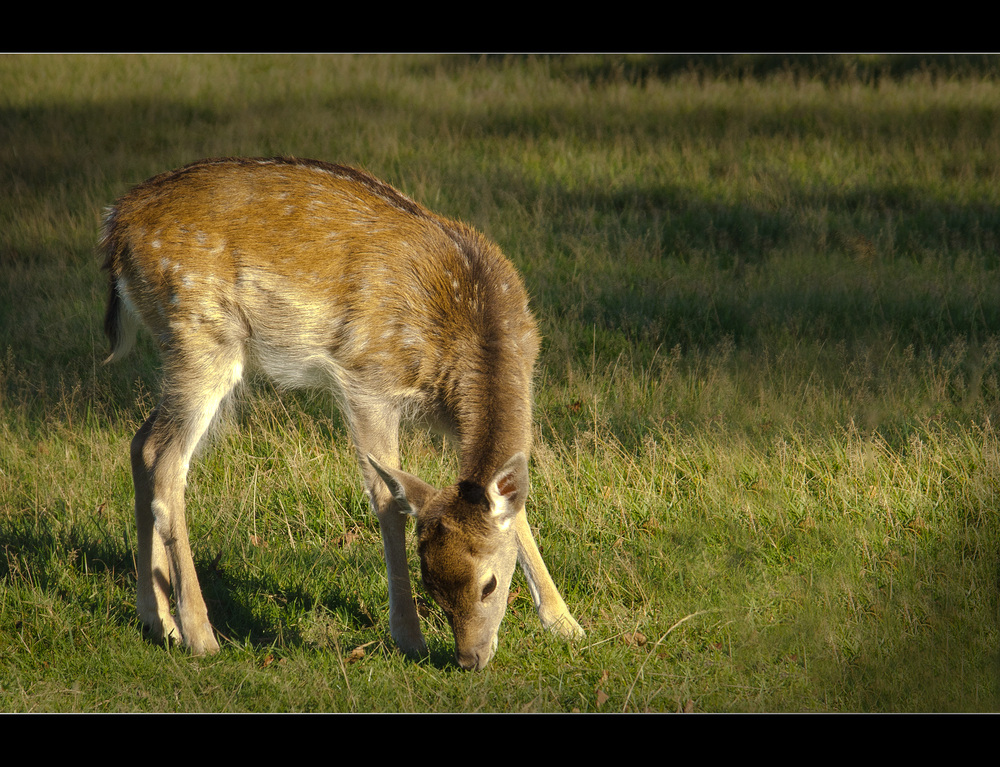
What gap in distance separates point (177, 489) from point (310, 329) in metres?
1.03

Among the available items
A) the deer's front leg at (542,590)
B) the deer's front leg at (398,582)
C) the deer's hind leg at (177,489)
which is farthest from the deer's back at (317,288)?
the deer's front leg at (542,590)

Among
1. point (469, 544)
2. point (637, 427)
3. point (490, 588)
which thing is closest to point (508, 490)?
point (469, 544)

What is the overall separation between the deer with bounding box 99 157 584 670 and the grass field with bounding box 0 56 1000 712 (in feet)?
1.08

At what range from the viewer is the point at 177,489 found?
4867 millimetres

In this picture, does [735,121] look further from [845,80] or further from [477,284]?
[477,284]

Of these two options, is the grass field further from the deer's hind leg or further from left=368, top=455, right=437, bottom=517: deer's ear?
left=368, top=455, right=437, bottom=517: deer's ear

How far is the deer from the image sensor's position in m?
4.73

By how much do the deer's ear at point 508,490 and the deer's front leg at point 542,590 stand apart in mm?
601

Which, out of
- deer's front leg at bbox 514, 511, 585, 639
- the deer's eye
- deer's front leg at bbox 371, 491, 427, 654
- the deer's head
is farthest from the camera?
deer's front leg at bbox 514, 511, 585, 639

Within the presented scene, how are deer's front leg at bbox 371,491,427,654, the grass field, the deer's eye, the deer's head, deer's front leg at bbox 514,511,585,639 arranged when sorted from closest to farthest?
1. the deer's head
2. the deer's eye
3. the grass field
4. deer's front leg at bbox 371,491,427,654
5. deer's front leg at bbox 514,511,585,639

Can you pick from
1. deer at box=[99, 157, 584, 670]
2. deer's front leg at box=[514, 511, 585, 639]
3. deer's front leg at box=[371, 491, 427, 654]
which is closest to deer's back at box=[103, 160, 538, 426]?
deer at box=[99, 157, 584, 670]

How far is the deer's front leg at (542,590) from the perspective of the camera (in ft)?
15.5

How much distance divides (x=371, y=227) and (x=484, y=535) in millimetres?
1811

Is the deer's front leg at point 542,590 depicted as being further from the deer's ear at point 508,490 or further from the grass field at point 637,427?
the deer's ear at point 508,490
